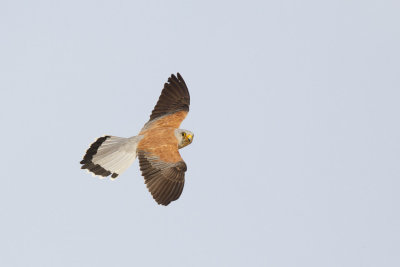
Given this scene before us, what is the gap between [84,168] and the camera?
37.9 ft

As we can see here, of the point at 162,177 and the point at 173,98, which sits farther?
the point at 173,98

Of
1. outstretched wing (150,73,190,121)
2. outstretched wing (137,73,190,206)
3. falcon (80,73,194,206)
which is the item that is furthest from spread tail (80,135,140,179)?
outstretched wing (150,73,190,121)

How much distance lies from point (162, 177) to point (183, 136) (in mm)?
1513

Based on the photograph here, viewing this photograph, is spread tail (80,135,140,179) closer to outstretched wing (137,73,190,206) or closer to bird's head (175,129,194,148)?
→ outstretched wing (137,73,190,206)

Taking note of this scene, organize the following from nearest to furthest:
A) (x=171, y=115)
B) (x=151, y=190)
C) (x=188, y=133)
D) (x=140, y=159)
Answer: (x=151, y=190)
(x=140, y=159)
(x=188, y=133)
(x=171, y=115)

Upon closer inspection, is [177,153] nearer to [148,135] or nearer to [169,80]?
[148,135]

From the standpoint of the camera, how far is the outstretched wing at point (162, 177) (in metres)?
10.5

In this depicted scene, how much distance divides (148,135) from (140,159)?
83 centimetres

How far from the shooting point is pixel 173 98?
1338cm

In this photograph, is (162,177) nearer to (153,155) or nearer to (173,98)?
(153,155)

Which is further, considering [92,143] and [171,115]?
[171,115]

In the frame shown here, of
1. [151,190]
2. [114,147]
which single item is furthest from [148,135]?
[151,190]

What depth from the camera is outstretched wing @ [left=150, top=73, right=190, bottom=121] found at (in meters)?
13.2

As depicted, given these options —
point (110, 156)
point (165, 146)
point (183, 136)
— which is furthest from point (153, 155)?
point (183, 136)
